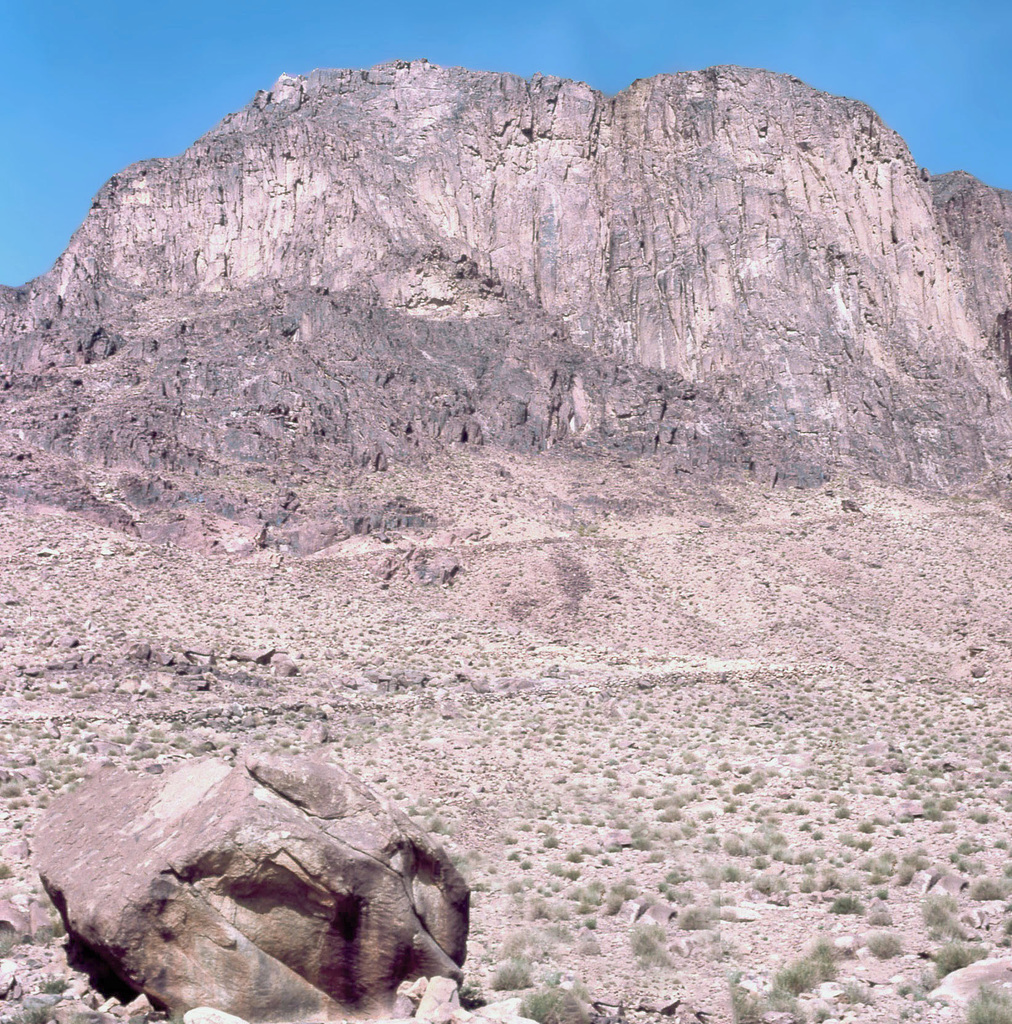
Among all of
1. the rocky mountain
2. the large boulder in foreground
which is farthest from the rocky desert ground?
the rocky mountain

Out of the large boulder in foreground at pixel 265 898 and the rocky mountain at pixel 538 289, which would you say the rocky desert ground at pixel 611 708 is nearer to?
the large boulder in foreground at pixel 265 898

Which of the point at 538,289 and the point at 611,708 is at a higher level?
the point at 538,289

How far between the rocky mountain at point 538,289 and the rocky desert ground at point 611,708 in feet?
19.6

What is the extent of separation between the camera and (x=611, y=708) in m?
26.1

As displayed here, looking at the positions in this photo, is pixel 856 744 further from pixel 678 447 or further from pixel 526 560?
pixel 678 447

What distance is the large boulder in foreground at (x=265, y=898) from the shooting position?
792 cm

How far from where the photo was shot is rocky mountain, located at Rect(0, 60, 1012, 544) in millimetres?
57531

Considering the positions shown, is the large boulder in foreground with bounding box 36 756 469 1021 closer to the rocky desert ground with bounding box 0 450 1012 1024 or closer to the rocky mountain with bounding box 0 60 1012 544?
the rocky desert ground with bounding box 0 450 1012 1024

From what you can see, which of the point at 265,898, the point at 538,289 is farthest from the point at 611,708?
the point at 538,289

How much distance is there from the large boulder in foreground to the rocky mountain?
139 ft

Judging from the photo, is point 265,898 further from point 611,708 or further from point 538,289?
point 538,289

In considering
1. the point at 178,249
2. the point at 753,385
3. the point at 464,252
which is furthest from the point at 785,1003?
the point at 178,249

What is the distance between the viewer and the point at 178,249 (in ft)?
238

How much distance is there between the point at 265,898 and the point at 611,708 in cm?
1884
